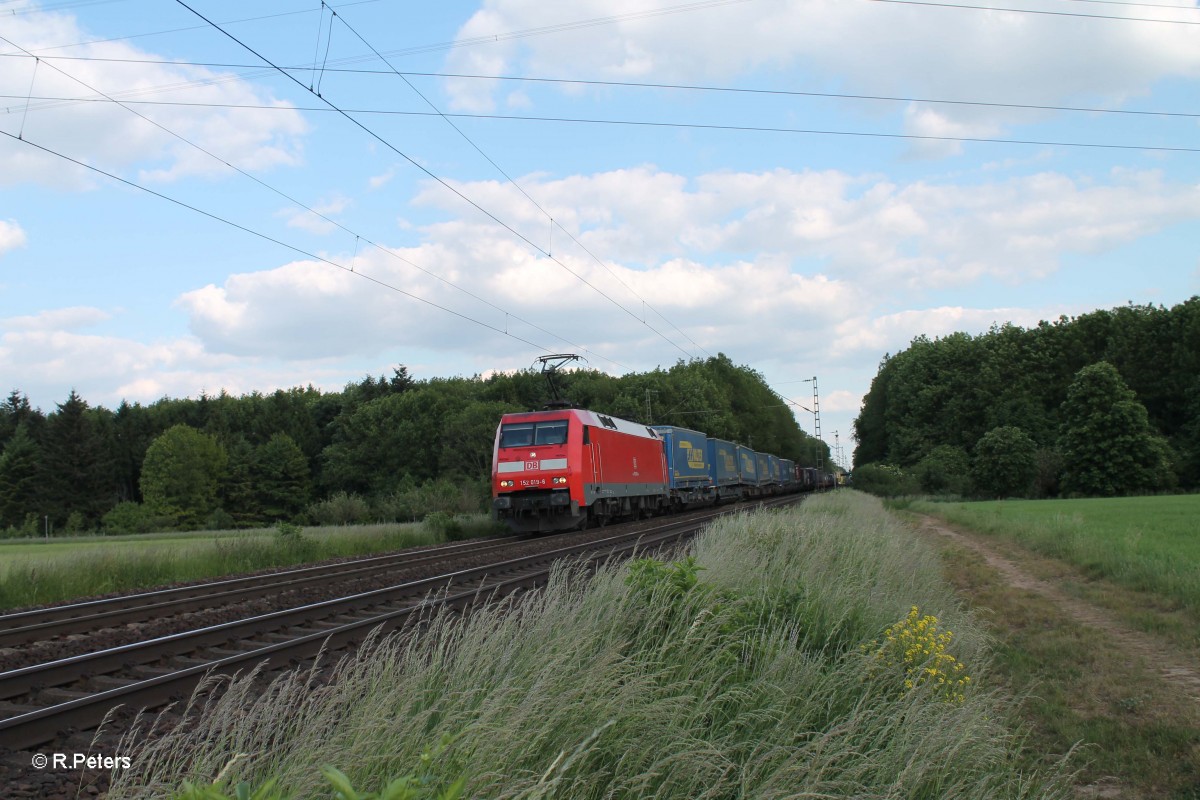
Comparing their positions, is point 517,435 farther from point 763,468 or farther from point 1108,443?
point 1108,443

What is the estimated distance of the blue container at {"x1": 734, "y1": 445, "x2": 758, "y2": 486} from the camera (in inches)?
2067

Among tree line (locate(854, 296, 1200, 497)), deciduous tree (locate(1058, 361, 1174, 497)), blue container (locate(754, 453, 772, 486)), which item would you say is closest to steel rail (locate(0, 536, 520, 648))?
blue container (locate(754, 453, 772, 486))

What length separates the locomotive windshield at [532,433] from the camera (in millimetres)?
24781

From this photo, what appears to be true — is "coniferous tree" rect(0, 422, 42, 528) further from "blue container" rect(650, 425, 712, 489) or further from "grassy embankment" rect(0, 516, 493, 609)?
"grassy embankment" rect(0, 516, 493, 609)

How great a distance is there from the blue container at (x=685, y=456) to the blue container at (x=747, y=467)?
9005 mm

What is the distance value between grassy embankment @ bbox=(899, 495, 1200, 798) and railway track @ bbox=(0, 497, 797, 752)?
13.9 ft

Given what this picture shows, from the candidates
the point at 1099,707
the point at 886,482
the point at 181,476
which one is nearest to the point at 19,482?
the point at 181,476

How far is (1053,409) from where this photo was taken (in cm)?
8081

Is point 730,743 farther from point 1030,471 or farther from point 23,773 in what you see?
point 1030,471

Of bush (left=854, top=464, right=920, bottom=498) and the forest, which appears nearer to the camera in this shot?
bush (left=854, top=464, right=920, bottom=498)

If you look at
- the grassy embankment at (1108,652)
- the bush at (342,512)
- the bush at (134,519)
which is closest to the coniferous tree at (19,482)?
the bush at (134,519)

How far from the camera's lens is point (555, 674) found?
14.7 feet

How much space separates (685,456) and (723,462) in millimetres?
8124

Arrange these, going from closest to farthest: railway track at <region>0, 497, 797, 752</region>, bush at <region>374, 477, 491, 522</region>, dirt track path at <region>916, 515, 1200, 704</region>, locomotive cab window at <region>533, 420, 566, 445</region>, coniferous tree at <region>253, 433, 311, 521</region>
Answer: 1. railway track at <region>0, 497, 797, 752</region>
2. dirt track path at <region>916, 515, 1200, 704</region>
3. locomotive cab window at <region>533, 420, 566, 445</region>
4. bush at <region>374, 477, 491, 522</region>
5. coniferous tree at <region>253, 433, 311, 521</region>
